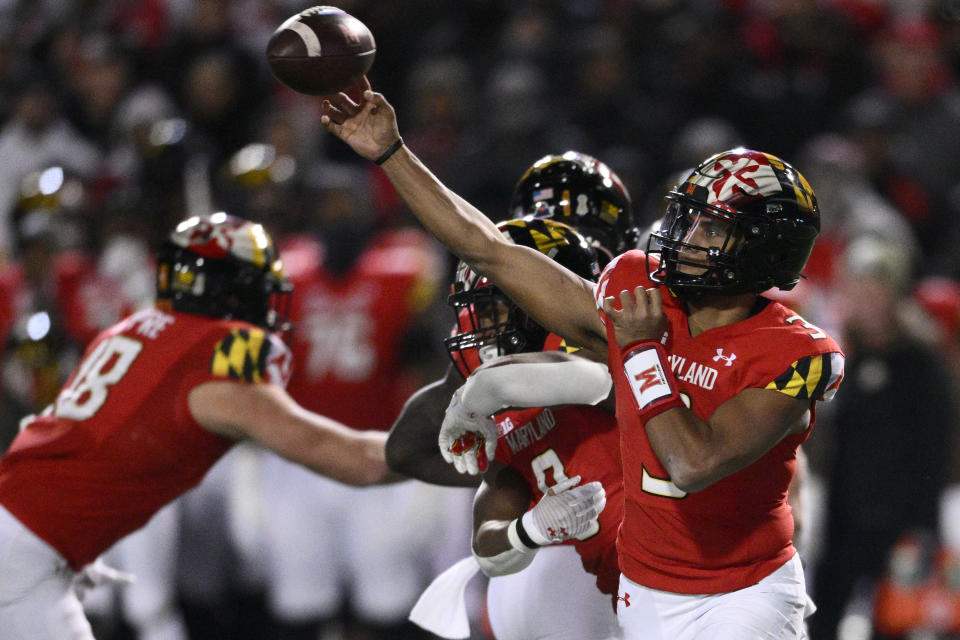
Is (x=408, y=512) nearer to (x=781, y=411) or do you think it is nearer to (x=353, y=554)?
(x=353, y=554)

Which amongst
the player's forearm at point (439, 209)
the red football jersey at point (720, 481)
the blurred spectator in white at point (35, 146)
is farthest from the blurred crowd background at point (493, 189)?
the player's forearm at point (439, 209)

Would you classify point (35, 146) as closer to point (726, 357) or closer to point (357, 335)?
point (357, 335)

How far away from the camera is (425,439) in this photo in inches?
145

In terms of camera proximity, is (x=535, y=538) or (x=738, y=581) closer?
(x=738, y=581)

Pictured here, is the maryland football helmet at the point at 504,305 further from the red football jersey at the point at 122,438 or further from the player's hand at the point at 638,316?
the red football jersey at the point at 122,438

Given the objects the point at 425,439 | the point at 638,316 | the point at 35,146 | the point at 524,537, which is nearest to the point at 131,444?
the point at 425,439

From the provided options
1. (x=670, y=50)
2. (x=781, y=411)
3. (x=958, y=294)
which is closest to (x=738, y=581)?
(x=781, y=411)

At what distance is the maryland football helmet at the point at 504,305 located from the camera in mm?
3369

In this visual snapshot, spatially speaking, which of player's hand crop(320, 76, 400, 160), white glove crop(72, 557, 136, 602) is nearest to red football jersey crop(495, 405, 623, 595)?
player's hand crop(320, 76, 400, 160)

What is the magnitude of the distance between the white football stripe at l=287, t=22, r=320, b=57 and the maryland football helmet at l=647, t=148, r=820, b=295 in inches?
33.1

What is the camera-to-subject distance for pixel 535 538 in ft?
10.4

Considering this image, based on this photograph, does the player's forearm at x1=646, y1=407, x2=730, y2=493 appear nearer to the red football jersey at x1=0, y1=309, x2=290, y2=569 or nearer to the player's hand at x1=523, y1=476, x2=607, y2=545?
the player's hand at x1=523, y1=476, x2=607, y2=545

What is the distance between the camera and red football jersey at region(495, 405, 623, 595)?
342cm

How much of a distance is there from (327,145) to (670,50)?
214 centimetres
